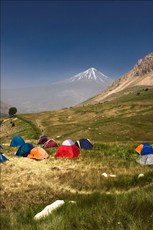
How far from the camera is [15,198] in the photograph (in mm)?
18984

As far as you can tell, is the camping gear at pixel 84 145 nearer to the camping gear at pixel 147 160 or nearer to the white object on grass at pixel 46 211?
the camping gear at pixel 147 160

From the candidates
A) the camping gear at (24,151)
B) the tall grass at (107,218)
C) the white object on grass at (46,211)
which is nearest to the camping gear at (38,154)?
the camping gear at (24,151)

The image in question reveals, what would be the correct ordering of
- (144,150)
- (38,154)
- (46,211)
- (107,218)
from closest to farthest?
(107,218) → (46,211) → (38,154) → (144,150)

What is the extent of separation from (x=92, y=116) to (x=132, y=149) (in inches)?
2677

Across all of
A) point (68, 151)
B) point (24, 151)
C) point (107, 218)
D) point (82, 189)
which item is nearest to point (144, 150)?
point (68, 151)

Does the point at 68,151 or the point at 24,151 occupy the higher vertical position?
the point at 68,151

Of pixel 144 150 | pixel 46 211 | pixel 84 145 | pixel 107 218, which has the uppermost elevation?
pixel 107 218

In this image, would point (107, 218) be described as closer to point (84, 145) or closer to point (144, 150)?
point (144, 150)

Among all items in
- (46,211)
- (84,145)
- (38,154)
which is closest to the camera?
(46,211)

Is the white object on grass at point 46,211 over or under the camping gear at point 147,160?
over

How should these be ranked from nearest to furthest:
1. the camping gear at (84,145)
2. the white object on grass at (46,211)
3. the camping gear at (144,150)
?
1. the white object on grass at (46,211)
2. the camping gear at (144,150)
3. the camping gear at (84,145)

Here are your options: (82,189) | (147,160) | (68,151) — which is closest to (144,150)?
(147,160)

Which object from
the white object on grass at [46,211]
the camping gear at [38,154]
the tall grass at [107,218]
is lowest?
the camping gear at [38,154]

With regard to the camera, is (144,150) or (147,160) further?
(144,150)
